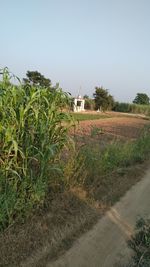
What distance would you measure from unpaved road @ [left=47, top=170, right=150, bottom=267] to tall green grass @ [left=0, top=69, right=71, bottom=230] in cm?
80

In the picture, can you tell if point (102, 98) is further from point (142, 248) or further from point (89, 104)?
point (142, 248)

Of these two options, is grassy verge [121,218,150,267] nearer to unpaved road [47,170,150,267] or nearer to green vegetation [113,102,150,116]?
unpaved road [47,170,150,267]

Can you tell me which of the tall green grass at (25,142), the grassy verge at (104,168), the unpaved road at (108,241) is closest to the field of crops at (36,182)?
the tall green grass at (25,142)

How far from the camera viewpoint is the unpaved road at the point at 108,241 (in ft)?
12.3

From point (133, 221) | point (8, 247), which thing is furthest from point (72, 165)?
point (8, 247)

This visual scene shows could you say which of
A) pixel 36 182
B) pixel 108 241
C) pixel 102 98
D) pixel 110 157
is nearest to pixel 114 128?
pixel 110 157

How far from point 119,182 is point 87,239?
2618mm

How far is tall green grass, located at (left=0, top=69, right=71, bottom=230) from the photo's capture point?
4.21 meters

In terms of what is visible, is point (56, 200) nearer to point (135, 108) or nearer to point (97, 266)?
point (97, 266)

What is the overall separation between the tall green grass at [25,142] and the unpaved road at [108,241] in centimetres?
80

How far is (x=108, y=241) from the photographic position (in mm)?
4301

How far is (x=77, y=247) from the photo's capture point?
13.3 feet

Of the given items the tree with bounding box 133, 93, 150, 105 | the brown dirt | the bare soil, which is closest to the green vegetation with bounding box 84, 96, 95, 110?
the tree with bounding box 133, 93, 150, 105

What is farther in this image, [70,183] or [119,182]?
[119,182]
